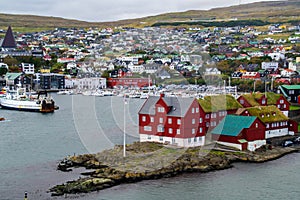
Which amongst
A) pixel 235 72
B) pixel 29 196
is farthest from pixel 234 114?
pixel 235 72

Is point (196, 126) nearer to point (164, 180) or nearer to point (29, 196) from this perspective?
point (164, 180)

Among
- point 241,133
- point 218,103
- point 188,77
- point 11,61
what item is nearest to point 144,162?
point 241,133

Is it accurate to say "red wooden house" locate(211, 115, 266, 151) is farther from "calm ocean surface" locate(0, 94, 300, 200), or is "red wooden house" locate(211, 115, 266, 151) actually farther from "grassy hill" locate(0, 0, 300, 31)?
"grassy hill" locate(0, 0, 300, 31)

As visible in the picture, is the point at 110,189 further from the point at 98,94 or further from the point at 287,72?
the point at 287,72

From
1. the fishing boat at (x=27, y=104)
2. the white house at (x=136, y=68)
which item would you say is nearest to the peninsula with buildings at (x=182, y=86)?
the white house at (x=136, y=68)

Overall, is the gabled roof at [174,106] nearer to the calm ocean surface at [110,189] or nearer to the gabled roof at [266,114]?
the calm ocean surface at [110,189]

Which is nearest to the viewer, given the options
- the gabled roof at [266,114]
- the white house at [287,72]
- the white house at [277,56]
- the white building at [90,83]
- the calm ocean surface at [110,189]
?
the calm ocean surface at [110,189]

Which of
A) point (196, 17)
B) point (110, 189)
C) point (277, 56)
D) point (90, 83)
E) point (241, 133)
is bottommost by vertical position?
point (110, 189)
